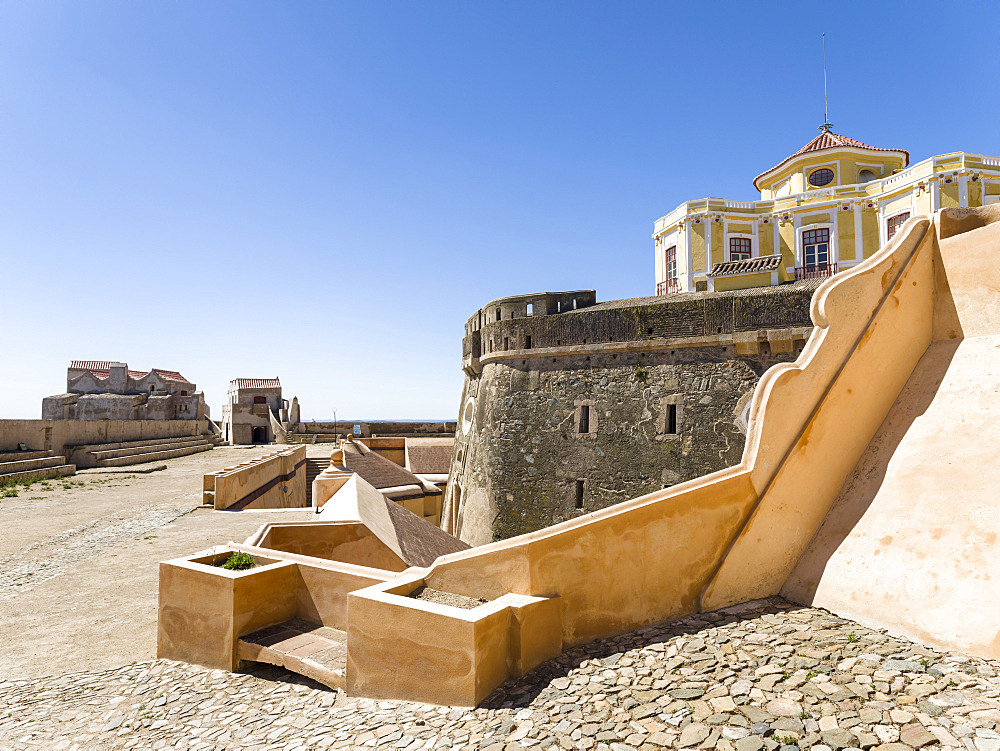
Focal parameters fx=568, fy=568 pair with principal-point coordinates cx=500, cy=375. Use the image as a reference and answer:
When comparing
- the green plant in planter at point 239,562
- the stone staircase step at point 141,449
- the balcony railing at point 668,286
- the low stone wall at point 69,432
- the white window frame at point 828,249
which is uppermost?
the white window frame at point 828,249

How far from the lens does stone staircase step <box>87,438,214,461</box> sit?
22.2 meters

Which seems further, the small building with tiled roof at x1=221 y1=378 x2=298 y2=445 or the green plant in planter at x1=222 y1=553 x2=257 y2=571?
the small building with tiled roof at x1=221 y1=378 x2=298 y2=445

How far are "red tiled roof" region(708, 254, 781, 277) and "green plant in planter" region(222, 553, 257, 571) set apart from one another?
15.9 meters

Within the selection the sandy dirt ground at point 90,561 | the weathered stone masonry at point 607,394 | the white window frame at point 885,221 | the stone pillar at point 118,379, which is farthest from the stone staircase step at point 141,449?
the white window frame at point 885,221

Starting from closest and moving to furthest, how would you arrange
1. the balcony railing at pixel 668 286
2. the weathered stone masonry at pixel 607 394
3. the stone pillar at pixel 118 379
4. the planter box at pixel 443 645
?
the planter box at pixel 443 645, the weathered stone masonry at pixel 607 394, the balcony railing at pixel 668 286, the stone pillar at pixel 118 379

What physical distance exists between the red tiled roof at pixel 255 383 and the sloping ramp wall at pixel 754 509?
127ft

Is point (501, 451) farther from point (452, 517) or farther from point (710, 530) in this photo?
point (710, 530)

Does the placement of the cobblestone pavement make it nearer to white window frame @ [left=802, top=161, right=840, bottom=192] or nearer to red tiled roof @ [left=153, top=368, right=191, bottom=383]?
white window frame @ [left=802, top=161, right=840, bottom=192]

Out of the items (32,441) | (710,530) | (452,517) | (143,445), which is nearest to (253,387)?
(143,445)

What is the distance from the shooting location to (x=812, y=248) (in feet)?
69.3

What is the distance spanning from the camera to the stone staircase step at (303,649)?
4434 mm

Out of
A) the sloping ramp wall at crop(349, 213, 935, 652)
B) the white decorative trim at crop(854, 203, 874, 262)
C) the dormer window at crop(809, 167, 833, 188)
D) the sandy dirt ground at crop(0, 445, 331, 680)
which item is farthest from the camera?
the dormer window at crop(809, 167, 833, 188)

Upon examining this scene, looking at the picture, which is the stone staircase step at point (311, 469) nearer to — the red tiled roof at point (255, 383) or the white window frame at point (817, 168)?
the red tiled roof at point (255, 383)

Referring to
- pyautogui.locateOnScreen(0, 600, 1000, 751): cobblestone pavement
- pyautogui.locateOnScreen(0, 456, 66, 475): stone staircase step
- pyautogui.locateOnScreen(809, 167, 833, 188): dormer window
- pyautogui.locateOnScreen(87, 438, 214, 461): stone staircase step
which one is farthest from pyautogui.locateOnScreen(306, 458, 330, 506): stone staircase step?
pyautogui.locateOnScreen(809, 167, 833, 188): dormer window
